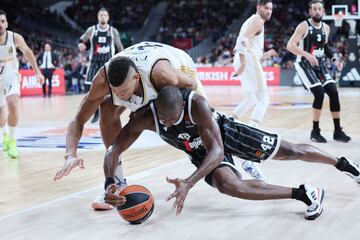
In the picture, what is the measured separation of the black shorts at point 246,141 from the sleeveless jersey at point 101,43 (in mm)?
6263

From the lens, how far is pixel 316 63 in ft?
23.4

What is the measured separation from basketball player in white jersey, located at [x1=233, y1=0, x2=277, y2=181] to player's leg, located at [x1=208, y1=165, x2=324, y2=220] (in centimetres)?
315

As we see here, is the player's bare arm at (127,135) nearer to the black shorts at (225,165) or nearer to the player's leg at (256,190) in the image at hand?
the black shorts at (225,165)

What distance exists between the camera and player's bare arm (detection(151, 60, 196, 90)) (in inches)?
144

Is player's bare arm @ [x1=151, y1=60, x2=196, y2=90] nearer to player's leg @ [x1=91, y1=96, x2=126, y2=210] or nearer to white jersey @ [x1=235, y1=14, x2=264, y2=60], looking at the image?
player's leg @ [x1=91, y1=96, x2=126, y2=210]

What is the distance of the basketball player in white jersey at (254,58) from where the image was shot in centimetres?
691

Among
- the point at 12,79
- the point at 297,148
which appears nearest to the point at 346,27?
the point at 12,79

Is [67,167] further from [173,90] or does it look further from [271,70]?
[271,70]

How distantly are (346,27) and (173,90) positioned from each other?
20353mm

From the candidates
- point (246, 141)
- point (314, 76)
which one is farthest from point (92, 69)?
point (246, 141)

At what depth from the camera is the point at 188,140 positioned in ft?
12.6

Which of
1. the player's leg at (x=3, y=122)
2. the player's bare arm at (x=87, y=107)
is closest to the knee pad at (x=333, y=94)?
the player's leg at (x=3, y=122)

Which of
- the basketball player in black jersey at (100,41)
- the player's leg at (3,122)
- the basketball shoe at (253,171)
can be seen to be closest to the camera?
the basketball shoe at (253,171)

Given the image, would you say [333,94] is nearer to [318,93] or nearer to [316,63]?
[318,93]
